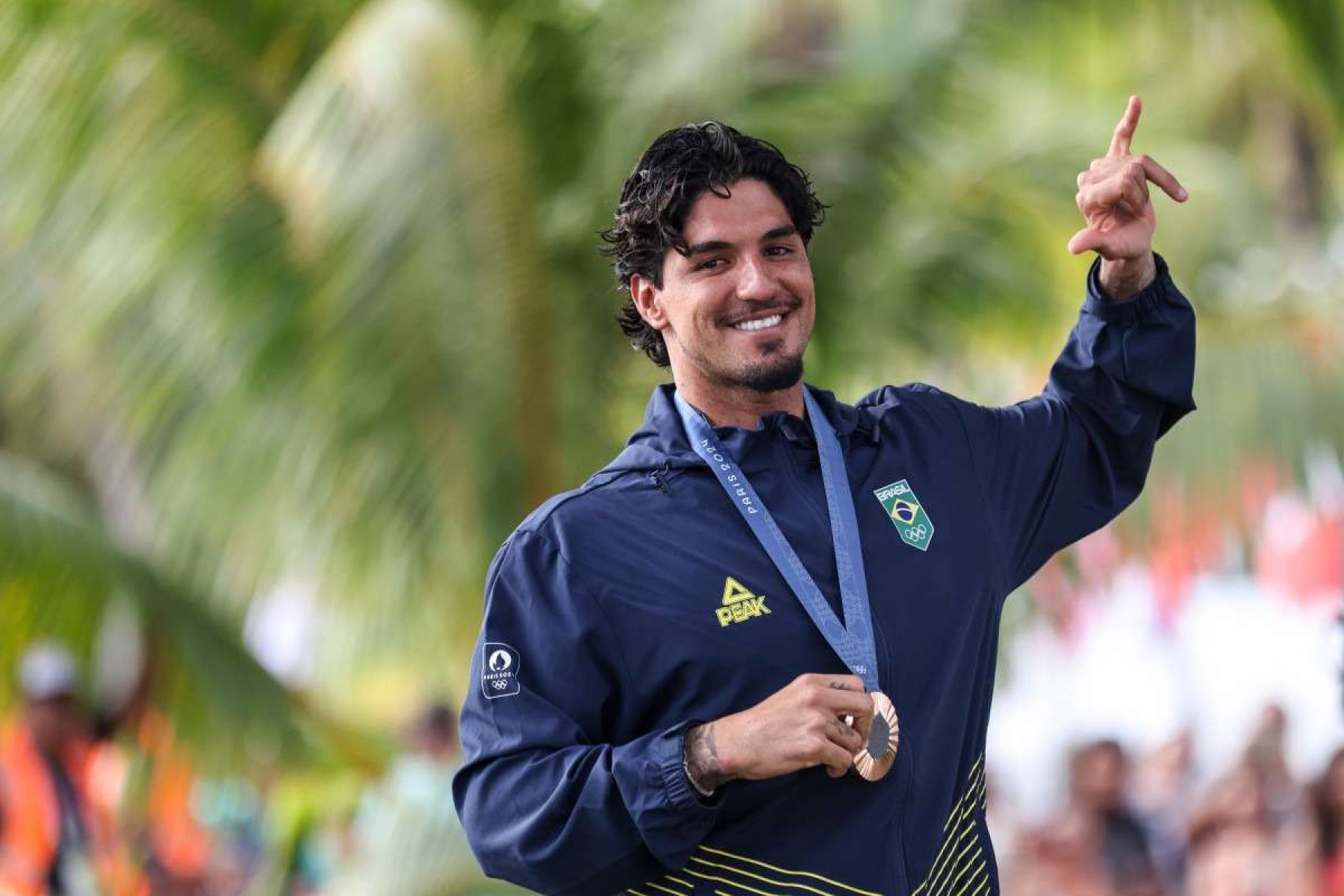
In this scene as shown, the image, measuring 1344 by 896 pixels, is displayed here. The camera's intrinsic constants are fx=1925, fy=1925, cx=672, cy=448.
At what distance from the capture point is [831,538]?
2.50 m

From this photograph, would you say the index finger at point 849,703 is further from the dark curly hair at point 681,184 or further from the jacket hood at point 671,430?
the dark curly hair at point 681,184

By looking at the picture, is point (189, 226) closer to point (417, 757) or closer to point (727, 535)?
point (417, 757)

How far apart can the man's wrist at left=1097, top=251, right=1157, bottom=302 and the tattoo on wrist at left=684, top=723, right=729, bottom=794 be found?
91cm

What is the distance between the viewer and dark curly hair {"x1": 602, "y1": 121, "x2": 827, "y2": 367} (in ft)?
8.59

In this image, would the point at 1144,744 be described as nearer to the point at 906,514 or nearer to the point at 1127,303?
the point at 1127,303

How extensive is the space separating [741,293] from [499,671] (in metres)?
0.59

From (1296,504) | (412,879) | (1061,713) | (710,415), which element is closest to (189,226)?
(412,879)

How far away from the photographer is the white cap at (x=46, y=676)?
7.24m

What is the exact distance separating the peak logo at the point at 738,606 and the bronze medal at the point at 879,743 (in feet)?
0.60

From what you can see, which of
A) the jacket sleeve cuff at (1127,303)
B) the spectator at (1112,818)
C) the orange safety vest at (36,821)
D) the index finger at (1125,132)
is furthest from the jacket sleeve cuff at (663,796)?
the orange safety vest at (36,821)

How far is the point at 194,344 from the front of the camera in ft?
22.7

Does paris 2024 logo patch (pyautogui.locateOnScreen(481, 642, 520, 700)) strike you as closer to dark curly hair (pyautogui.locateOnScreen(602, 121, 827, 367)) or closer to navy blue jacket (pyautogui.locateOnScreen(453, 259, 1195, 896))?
navy blue jacket (pyautogui.locateOnScreen(453, 259, 1195, 896))

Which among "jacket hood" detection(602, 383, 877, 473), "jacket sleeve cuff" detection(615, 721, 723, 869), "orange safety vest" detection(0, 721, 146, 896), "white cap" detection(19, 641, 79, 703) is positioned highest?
"jacket hood" detection(602, 383, 877, 473)

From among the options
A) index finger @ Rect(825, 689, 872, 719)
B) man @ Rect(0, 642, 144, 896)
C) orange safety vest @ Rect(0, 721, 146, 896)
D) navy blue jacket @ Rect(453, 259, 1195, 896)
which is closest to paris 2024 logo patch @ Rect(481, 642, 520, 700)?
navy blue jacket @ Rect(453, 259, 1195, 896)
